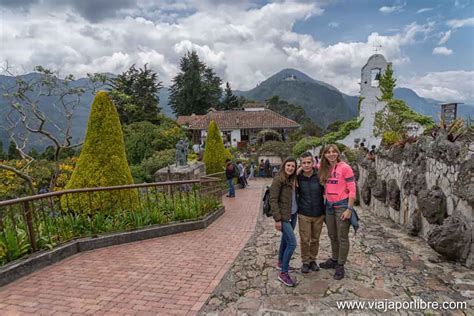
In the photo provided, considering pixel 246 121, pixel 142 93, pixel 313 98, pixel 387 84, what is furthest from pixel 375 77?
pixel 313 98

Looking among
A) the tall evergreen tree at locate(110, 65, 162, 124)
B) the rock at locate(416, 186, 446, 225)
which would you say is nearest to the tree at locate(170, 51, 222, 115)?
the tall evergreen tree at locate(110, 65, 162, 124)

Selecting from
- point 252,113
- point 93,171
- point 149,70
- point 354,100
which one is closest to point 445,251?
point 93,171

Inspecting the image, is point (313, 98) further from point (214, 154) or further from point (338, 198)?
point (338, 198)

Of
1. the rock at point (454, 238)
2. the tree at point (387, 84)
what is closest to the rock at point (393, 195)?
the rock at point (454, 238)

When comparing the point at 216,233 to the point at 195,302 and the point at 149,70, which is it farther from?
the point at 149,70

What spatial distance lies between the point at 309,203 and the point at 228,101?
5302 centimetres

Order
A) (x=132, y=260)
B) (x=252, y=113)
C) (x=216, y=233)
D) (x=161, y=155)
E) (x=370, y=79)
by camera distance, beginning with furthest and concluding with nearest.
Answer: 1. (x=252, y=113)
2. (x=370, y=79)
3. (x=161, y=155)
4. (x=216, y=233)
5. (x=132, y=260)

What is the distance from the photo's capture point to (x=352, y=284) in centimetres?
372

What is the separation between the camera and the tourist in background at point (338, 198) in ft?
12.2

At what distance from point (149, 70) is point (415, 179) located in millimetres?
Answer: 39176

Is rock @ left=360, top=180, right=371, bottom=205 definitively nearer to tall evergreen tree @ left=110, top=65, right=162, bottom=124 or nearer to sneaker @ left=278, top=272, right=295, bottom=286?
sneaker @ left=278, top=272, right=295, bottom=286

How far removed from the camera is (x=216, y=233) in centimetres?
635

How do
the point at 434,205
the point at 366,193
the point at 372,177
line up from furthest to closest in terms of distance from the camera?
the point at 366,193 < the point at 372,177 < the point at 434,205

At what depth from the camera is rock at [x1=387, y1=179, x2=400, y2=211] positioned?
659 centimetres
